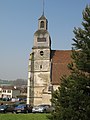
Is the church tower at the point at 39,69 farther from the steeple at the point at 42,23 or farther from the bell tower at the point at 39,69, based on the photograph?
the steeple at the point at 42,23

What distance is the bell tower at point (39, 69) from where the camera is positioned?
60.8m

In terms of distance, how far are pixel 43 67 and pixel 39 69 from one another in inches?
36.1

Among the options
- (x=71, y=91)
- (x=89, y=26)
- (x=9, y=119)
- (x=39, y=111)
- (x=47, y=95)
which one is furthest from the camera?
(x=47, y=95)

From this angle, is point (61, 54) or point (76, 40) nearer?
point (76, 40)

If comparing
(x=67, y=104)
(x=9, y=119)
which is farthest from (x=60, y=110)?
(x=9, y=119)

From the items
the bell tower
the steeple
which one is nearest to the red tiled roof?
the bell tower

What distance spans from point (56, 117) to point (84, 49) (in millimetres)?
3821

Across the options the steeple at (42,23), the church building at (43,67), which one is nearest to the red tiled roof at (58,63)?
the church building at (43,67)

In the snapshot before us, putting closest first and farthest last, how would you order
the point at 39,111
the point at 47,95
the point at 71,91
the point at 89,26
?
the point at 71,91
the point at 89,26
the point at 39,111
the point at 47,95

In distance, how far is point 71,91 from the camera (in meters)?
15.0

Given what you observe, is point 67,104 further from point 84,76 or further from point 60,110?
point 84,76

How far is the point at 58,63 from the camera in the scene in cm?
6100

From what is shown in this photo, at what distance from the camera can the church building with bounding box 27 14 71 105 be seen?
60.0 m

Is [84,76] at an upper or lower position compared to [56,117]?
upper
